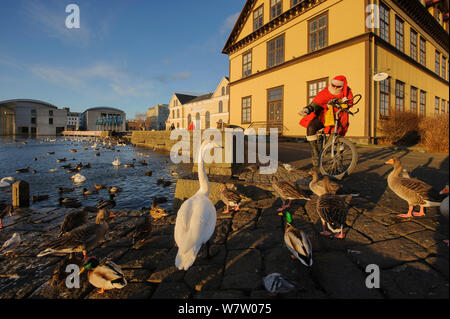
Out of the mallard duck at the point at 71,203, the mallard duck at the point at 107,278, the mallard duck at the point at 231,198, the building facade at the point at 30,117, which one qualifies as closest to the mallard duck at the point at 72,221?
the mallard duck at the point at 107,278

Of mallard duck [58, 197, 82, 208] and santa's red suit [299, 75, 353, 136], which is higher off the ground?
santa's red suit [299, 75, 353, 136]

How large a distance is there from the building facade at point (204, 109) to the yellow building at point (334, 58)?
597 inches

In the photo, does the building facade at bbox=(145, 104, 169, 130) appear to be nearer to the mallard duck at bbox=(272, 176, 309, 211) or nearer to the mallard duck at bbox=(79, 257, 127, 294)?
the mallard duck at bbox=(272, 176, 309, 211)

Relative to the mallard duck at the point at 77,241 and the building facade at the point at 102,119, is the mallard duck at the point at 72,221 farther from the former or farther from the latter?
the building facade at the point at 102,119

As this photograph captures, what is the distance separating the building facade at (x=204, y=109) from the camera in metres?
43.9

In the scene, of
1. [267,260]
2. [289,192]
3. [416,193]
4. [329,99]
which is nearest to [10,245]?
A: [267,260]

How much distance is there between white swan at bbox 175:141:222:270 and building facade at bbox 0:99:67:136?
11610 cm

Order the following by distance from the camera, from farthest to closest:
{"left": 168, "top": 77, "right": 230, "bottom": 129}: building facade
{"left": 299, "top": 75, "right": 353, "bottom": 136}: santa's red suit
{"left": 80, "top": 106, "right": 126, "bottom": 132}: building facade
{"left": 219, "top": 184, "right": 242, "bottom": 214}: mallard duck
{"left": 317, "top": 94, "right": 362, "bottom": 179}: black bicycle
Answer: {"left": 80, "top": 106, "right": 126, "bottom": 132}: building facade < {"left": 168, "top": 77, "right": 230, "bottom": 129}: building facade < {"left": 299, "top": 75, "right": 353, "bottom": 136}: santa's red suit < {"left": 317, "top": 94, "right": 362, "bottom": 179}: black bicycle < {"left": 219, "top": 184, "right": 242, "bottom": 214}: mallard duck

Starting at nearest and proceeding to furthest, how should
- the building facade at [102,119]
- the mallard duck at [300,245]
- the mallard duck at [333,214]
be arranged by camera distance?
the mallard duck at [300,245]
the mallard duck at [333,214]
the building facade at [102,119]

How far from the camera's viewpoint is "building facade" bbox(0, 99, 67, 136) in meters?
82.0

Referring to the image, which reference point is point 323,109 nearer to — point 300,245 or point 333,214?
point 333,214

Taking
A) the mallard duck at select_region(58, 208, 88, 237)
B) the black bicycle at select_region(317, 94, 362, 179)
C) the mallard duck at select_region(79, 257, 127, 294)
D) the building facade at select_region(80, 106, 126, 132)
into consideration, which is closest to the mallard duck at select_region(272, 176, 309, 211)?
the black bicycle at select_region(317, 94, 362, 179)

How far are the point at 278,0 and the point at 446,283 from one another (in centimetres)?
2492
